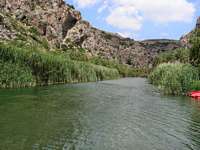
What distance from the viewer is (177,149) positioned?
2741 cm

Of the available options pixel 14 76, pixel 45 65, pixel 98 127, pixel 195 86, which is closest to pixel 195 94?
pixel 195 86

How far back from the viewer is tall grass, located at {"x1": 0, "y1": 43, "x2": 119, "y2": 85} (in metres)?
89.9

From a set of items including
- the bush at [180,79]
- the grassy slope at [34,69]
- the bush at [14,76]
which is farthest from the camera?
the grassy slope at [34,69]

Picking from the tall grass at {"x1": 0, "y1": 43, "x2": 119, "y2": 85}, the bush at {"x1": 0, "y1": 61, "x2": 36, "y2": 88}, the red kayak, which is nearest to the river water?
the red kayak

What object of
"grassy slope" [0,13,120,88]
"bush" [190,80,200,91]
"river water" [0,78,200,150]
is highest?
"grassy slope" [0,13,120,88]

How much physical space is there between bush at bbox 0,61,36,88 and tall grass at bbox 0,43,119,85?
224cm

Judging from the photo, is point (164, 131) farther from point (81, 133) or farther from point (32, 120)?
point (32, 120)

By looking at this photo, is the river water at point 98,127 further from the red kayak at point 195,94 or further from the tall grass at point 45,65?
the tall grass at point 45,65

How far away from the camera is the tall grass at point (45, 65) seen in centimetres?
8988

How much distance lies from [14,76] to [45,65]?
1763 centimetres

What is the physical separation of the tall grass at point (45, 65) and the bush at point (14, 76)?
2.24 m

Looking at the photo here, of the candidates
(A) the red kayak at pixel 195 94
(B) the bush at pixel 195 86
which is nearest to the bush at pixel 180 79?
(B) the bush at pixel 195 86

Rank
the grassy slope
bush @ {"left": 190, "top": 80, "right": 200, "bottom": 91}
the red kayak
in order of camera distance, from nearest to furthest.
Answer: the red kayak → bush @ {"left": 190, "top": 80, "right": 200, "bottom": 91} → the grassy slope

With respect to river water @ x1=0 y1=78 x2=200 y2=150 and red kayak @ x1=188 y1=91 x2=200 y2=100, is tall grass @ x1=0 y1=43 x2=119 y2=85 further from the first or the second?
red kayak @ x1=188 y1=91 x2=200 y2=100
